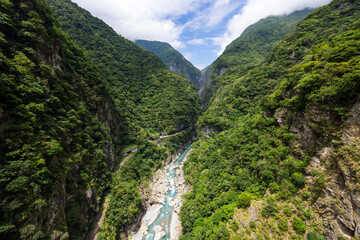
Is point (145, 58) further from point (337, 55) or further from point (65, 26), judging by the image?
point (337, 55)

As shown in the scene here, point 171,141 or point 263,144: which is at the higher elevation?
point 263,144

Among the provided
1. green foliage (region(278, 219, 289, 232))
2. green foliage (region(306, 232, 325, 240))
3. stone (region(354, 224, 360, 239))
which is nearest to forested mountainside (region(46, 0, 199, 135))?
green foliage (region(278, 219, 289, 232))

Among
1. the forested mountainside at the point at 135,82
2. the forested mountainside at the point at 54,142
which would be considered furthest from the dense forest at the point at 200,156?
the forested mountainside at the point at 135,82

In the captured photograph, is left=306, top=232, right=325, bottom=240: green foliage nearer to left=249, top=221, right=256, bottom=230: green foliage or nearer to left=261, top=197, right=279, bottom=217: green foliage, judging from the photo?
left=261, top=197, right=279, bottom=217: green foliage

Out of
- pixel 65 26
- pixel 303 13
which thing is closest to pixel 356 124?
pixel 65 26

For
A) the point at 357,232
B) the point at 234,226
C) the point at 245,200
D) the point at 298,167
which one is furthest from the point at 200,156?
the point at 357,232

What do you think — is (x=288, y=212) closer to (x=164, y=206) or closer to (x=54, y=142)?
(x=164, y=206)

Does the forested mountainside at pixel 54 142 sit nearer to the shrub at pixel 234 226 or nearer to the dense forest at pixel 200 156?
the dense forest at pixel 200 156
